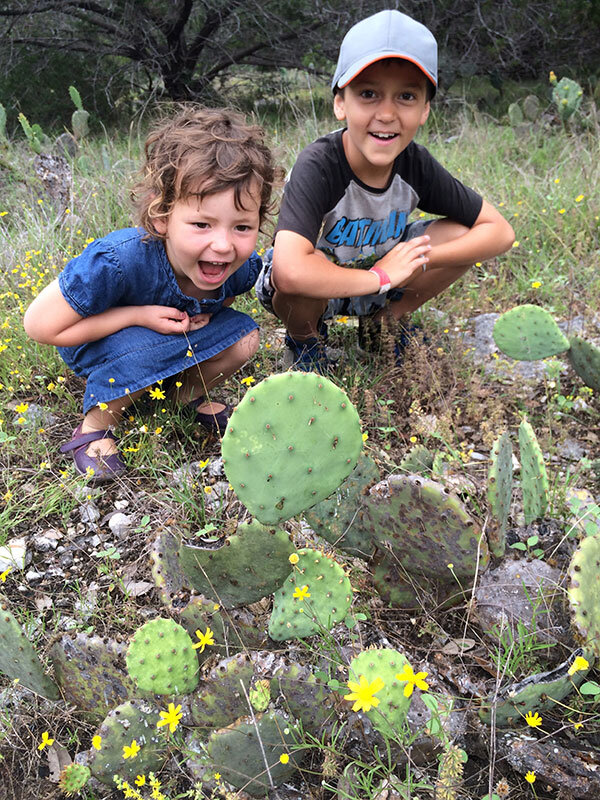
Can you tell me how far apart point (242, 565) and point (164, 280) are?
40.4 inches

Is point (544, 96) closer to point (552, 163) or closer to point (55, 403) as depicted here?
point (552, 163)

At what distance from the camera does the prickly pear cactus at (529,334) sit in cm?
202

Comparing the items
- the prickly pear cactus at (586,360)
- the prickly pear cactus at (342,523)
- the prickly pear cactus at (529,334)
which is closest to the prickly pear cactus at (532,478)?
the prickly pear cactus at (342,523)

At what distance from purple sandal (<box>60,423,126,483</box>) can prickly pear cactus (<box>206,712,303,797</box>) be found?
101 cm

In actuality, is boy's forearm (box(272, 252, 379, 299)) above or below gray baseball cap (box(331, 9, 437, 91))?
below

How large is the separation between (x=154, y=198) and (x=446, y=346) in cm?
136

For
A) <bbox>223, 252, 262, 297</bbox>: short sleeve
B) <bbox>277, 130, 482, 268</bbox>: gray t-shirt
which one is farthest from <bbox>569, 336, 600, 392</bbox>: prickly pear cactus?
<bbox>223, 252, 262, 297</bbox>: short sleeve

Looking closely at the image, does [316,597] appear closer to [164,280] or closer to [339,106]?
[164,280]

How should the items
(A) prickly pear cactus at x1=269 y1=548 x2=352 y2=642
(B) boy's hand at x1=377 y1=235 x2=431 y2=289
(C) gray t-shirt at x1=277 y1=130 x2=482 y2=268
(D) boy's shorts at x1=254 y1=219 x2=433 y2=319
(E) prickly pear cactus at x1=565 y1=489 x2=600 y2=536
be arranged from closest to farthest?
(A) prickly pear cactus at x1=269 y1=548 x2=352 y2=642
(E) prickly pear cactus at x1=565 y1=489 x2=600 y2=536
(C) gray t-shirt at x1=277 y1=130 x2=482 y2=268
(B) boy's hand at x1=377 y1=235 x2=431 y2=289
(D) boy's shorts at x1=254 y1=219 x2=433 y2=319

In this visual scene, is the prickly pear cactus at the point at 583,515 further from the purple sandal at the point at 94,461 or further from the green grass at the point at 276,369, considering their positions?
the purple sandal at the point at 94,461

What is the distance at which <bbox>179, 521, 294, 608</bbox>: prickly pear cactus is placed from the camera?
4.32 feet

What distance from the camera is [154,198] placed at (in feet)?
6.23

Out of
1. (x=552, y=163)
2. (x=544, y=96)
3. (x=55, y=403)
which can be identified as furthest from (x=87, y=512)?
(x=544, y=96)

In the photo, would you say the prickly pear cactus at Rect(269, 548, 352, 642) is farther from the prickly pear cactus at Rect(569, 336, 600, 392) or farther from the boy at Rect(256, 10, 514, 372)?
the prickly pear cactus at Rect(569, 336, 600, 392)
